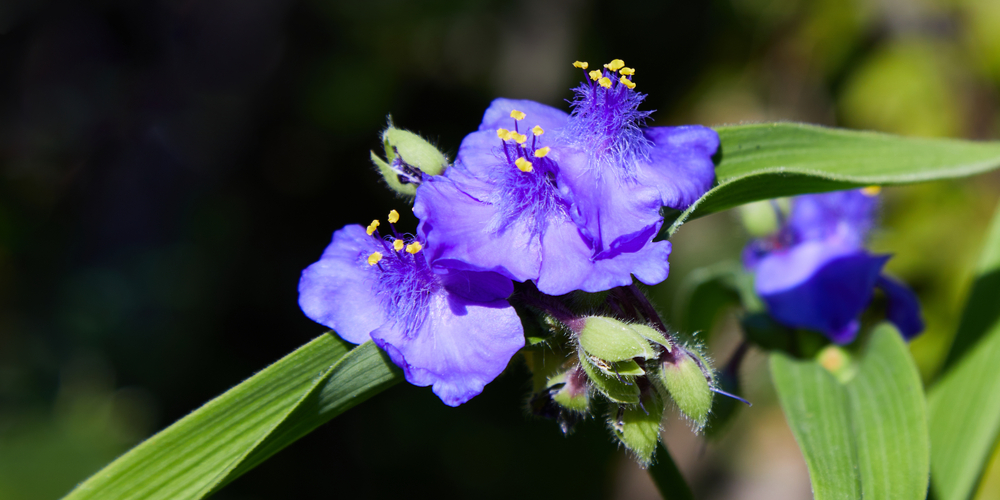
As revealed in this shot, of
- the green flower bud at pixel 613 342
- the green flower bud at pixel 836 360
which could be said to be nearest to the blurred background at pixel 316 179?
the green flower bud at pixel 836 360

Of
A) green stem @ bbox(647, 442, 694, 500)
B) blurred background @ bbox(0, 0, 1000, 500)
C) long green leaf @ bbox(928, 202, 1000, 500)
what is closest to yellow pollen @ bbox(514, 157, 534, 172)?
green stem @ bbox(647, 442, 694, 500)

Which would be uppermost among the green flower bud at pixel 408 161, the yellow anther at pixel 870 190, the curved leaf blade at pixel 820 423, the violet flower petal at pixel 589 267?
the green flower bud at pixel 408 161

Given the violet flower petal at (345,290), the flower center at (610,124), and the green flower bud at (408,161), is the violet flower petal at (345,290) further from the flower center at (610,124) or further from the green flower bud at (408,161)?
the flower center at (610,124)

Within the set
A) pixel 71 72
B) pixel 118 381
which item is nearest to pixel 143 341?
pixel 118 381

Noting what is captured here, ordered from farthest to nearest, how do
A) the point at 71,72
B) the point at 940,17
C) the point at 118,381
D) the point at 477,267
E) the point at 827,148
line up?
1. the point at 71,72
2. the point at 118,381
3. the point at 940,17
4. the point at 827,148
5. the point at 477,267

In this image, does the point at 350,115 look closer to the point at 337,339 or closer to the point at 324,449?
the point at 324,449

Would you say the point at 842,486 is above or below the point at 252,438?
below

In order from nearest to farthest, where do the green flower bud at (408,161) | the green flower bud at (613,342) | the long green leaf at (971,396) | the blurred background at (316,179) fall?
1. the green flower bud at (613,342)
2. the green flower bud at (408,161)
3. the long green leaf at (971,396)
4. the blurred background at (316,179)
